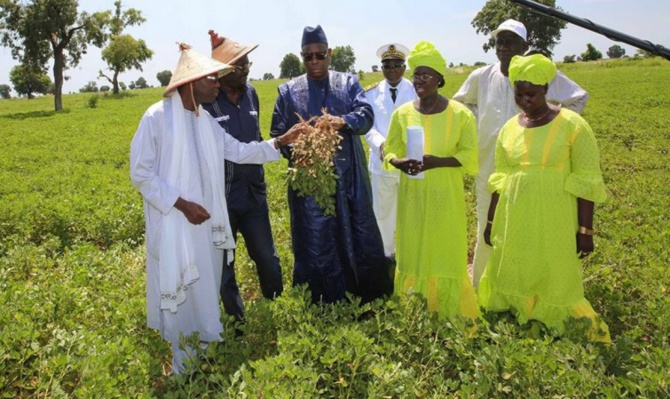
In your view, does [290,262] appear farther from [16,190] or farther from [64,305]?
[16,190]

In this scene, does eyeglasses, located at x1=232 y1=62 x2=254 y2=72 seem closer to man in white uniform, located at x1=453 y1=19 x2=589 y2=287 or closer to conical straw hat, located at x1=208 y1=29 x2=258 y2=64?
conical straw hat, located at x1=208 y1=29 x2=258 y2=64

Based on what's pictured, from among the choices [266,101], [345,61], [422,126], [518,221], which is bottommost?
[518,221]

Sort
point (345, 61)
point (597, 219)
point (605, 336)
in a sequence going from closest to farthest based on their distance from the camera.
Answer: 1. point (605, 336)
2. point (597, 219)
3. point (345, 61)

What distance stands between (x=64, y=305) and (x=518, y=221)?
3.30m

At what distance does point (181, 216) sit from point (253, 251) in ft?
2.81

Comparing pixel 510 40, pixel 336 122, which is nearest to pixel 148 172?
pixel 336 122

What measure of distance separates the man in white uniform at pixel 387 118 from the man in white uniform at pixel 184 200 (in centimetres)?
214

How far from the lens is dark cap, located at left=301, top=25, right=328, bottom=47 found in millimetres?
3598

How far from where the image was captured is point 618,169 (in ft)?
32.0

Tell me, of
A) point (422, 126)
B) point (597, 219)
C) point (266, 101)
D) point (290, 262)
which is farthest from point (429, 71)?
point (266, 101)

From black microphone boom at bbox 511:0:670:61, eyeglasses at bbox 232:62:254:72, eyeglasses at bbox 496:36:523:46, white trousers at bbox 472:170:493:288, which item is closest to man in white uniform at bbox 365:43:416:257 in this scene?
white trousers at bbox 472:170:493:288

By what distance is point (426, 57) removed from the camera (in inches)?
137

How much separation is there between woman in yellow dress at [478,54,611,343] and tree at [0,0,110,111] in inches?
1384

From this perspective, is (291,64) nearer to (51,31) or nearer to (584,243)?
(51,31)
